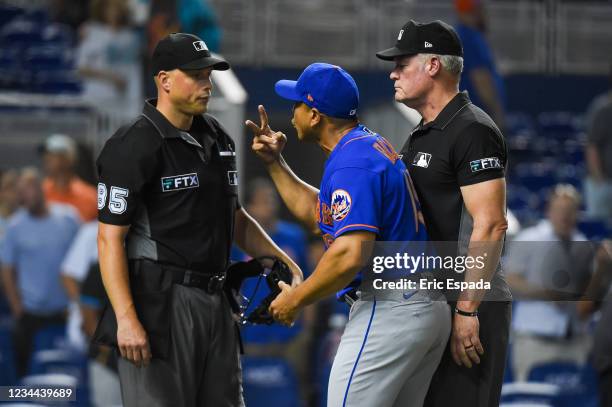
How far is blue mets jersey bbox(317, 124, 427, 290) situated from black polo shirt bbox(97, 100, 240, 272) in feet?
1.64

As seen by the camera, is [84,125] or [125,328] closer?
[125,328]

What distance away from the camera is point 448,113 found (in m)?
4.77

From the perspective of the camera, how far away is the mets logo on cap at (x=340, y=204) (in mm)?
4297

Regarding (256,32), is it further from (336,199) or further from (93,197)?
(336,199)

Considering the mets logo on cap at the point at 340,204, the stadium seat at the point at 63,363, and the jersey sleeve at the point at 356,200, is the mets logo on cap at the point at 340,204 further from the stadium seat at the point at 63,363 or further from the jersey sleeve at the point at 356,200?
the stadium seat at the point at 63,363

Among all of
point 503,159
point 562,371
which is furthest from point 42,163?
point 503,159

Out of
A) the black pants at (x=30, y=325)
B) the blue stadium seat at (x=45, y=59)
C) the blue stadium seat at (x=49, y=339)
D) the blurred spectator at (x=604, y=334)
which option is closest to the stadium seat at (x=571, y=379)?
the blurred spectator at (x=604, y=334)

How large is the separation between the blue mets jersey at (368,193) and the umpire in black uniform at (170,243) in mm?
533

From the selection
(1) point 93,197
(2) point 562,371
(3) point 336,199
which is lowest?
(2) point 562,371

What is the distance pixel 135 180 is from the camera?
15.0 feet

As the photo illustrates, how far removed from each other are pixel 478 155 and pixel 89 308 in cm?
419

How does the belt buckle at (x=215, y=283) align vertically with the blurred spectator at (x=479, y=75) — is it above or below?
below

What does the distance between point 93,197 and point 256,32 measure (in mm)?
4429

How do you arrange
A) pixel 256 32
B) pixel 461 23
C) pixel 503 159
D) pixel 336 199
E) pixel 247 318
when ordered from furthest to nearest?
pixel 256 32 → pixel 461 23 → pixel 247 318 → pixel 503 159 → pixel 336 199
